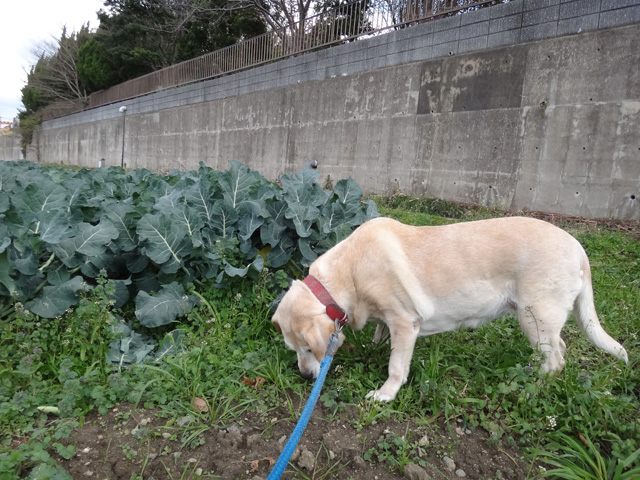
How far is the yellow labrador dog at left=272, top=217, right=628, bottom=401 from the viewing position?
2.29 m

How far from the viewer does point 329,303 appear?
7.81ft

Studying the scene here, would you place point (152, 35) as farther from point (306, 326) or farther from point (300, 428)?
point (300, 428)

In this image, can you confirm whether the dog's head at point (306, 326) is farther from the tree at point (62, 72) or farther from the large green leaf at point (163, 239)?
the tree at point (62, 72)

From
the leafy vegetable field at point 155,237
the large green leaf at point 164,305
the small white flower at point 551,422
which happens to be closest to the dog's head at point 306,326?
the leafy vegetable field at point 155,237

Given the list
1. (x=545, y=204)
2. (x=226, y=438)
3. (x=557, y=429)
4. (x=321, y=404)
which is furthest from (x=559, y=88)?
(x=226, y=438)

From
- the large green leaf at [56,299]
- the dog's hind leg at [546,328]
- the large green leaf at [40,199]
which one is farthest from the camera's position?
the large green leaf at [40,199]

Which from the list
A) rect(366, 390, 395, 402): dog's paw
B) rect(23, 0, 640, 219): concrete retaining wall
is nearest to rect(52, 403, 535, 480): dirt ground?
rect(366, 390, 395, 402): dog's paw

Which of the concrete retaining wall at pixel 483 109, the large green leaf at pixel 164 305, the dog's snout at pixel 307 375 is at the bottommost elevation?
the dog's snout at pixel 307 375

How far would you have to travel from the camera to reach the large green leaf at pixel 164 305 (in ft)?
9.23

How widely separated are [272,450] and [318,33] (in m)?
11.5

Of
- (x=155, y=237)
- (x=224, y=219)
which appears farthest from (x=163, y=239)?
(x=224, y=219)

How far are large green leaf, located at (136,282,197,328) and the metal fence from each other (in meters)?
7.71

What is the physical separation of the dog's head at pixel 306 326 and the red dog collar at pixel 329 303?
25mm

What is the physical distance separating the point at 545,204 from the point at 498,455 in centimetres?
577
